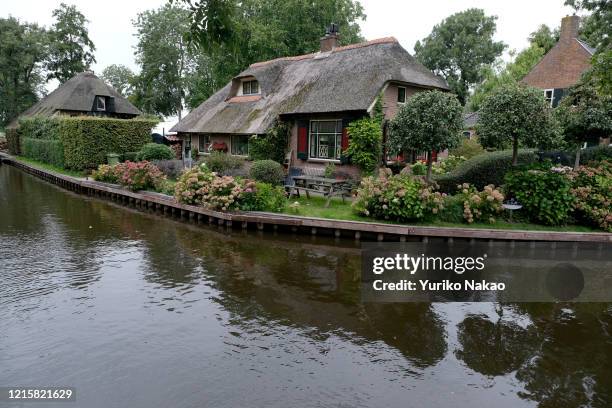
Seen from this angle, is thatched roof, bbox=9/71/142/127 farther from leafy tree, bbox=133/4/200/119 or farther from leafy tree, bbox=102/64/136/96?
leafy tree, bbox=102/64/136/96

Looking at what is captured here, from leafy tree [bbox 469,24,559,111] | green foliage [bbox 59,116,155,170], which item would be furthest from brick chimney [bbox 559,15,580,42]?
green foliage [bbox 59,116,155,170]

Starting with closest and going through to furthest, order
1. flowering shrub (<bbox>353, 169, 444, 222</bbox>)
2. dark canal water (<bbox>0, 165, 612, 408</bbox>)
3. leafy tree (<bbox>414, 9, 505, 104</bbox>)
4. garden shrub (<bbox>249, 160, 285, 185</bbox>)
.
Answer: dark canal water (<bbox>0, 165, 612, 408</bbox>) → flowering shrub (<bbox>353, 169, 444, 222</bbox>) → garden shrub (<bbox>249, 160, 285, 185</bbox>) → leafy tree (<bbox>414, 9, 505, 104</bbox>)

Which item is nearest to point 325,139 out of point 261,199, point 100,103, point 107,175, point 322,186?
point 322,186

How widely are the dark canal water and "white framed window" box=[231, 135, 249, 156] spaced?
1184 cm

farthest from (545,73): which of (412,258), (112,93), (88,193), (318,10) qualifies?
(112,93)

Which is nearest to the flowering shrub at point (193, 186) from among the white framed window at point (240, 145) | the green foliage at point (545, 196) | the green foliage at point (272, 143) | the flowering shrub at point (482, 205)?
the green foliage at point (272, 143)

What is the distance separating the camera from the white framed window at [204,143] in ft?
81.7

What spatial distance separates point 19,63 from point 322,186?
140ft

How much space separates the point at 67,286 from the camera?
868 cm

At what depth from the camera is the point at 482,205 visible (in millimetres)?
12766

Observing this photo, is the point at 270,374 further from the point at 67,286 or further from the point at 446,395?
the point at 67,286

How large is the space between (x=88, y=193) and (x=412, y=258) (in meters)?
16.2

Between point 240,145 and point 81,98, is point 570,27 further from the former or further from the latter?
point 81,98

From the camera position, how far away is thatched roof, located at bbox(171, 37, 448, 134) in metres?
17.6
